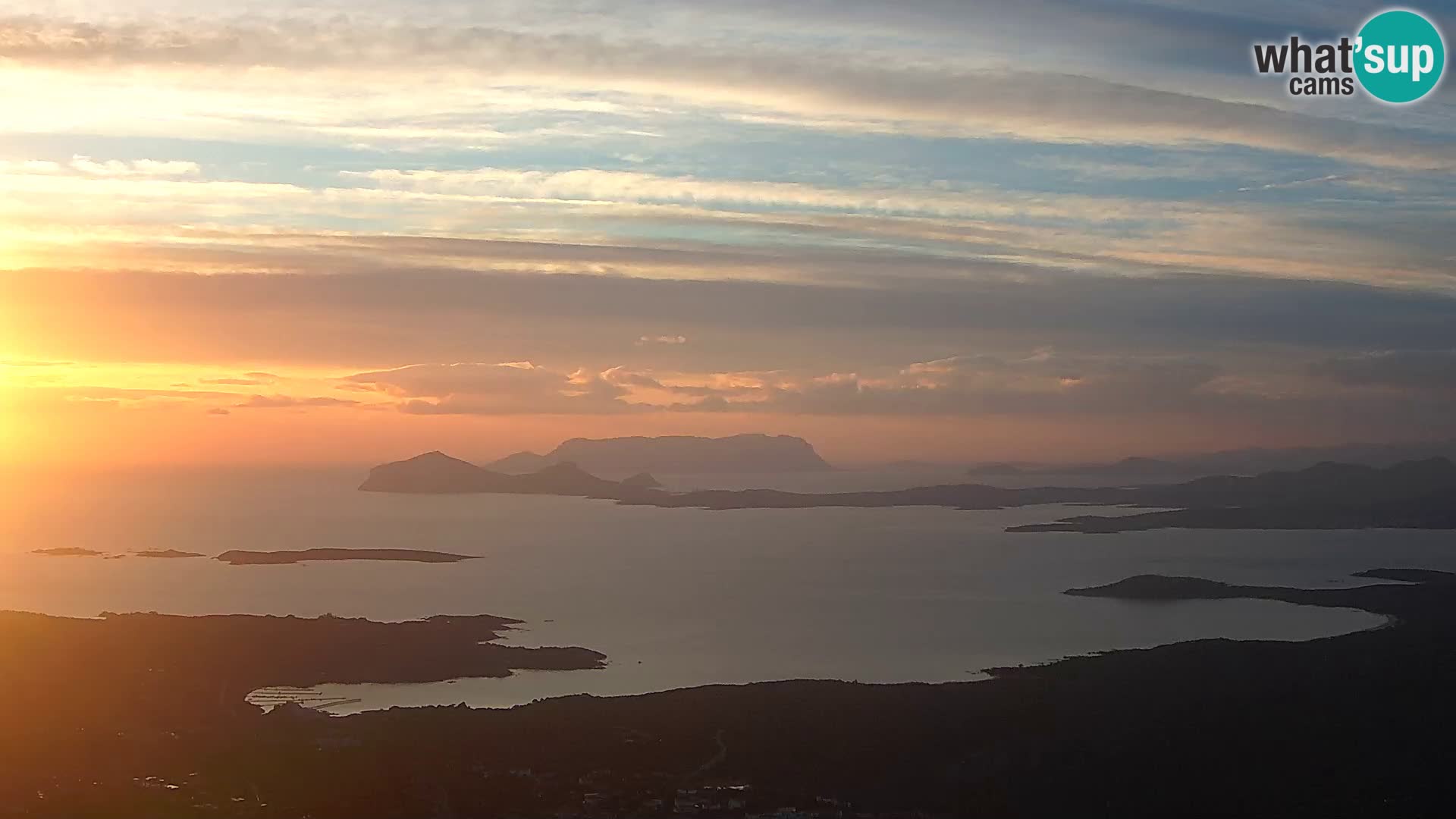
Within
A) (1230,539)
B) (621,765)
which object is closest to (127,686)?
(621,765)

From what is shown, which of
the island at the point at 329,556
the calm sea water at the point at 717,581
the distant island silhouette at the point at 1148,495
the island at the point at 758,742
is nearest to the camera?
the island at the point at 758,742

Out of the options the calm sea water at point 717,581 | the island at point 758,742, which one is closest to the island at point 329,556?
the calm sea water at point 717,581

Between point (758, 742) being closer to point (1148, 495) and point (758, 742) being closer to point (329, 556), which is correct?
point (329, 556)

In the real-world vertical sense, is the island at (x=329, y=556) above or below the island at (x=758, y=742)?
below

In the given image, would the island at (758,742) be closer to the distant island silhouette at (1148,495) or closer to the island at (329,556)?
the island at (329,556)

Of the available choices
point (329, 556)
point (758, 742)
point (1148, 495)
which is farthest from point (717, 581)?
point (1148, 495)

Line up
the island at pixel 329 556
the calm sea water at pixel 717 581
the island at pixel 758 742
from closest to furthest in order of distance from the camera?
the island at pixel 758 742 → the calm sea water at pixel 717 581 → the island at pixel 329 556

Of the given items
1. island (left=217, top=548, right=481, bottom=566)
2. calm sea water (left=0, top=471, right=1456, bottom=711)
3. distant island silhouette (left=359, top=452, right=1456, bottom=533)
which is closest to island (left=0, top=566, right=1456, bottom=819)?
calm sea water (left=0, top=471, right=1456, bottom=711)
